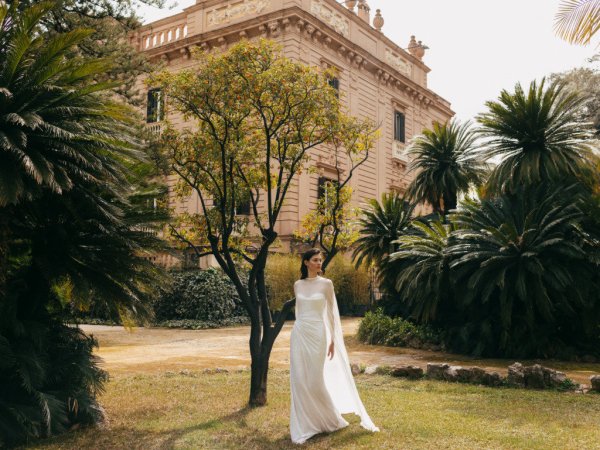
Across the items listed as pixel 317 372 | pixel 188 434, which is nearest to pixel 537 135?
pixel 317 372

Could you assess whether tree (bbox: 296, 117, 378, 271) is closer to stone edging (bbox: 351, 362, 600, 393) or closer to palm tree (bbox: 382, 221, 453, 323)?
stone edging (bbox: 351, 362, 600, 393)

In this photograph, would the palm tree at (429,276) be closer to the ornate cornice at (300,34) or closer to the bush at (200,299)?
the bush at (200,299)

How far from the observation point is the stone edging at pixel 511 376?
887 cm

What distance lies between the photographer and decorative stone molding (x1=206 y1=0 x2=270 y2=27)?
2344 cm

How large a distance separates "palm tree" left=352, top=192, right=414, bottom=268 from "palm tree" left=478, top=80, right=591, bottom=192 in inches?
129

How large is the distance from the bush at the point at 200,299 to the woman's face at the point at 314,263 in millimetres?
14669

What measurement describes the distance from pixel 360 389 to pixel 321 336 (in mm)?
2912

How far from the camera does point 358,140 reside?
8609mm

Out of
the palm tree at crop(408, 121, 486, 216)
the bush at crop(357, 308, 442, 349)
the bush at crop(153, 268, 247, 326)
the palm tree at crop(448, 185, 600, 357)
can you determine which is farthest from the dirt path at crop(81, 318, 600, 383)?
the palm tree at crop(408, 121, 486, 216)

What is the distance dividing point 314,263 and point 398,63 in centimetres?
2533

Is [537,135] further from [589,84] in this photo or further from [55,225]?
[589,84]

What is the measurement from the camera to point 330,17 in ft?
81.4

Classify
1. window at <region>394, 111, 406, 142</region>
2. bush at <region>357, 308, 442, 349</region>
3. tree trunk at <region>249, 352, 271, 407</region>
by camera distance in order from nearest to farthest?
1. tree trunk at <region>249, 352, 271, 407</region>
2. bush at <region>357, 308, 442, 349</region>
3. window at <region>394, 111, 406, 142</region>

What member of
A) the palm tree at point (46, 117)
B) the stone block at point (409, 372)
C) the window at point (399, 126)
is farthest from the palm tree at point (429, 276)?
the window at point (399, 126)
